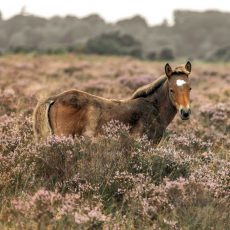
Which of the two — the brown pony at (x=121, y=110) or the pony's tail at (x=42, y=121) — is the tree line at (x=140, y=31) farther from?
the pony's tail at (x=42, y=121)

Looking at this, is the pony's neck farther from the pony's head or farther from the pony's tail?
the pony's tail

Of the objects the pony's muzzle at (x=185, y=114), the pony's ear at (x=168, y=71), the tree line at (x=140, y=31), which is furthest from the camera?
the tree line at (x=140, y=31)

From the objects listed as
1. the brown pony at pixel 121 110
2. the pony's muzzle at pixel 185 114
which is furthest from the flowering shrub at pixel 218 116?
the pony's muzzle at pixel 185 114

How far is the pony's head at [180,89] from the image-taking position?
760 centimetres

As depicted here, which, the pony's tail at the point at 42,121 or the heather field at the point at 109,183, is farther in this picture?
the pony's tail at the point at 42,121

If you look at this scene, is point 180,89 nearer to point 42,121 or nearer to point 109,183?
point 42,121

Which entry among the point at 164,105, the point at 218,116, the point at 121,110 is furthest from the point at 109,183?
the point at 218,116

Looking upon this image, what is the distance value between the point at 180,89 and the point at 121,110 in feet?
2.99

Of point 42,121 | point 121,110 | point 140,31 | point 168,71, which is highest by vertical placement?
point 140,31

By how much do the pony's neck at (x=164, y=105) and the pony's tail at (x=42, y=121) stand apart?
65.9 inches

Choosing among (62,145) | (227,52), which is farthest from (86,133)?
(227,52)

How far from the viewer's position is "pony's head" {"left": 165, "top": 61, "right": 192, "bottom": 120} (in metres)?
7.60

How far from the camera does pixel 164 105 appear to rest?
26.9ft

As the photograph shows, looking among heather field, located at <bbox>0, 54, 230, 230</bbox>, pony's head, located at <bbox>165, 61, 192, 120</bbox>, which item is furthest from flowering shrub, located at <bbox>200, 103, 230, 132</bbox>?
pony's head, located at <bbox>165, 61, 192, 120</bbox>
